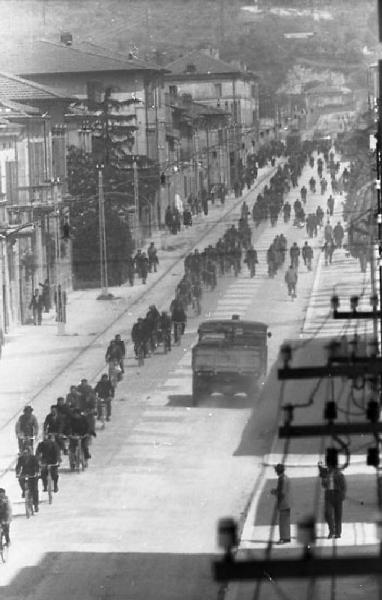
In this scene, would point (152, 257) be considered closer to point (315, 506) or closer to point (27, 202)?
point (27, 202)

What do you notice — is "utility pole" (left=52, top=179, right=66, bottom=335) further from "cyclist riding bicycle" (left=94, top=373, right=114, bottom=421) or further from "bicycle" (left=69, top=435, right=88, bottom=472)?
"bicycle" (left=69, top=435, right=88, bottom=472)

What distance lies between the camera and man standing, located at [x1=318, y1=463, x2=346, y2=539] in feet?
38.4

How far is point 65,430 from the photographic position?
16.1 metres

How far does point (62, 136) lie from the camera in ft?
77.2

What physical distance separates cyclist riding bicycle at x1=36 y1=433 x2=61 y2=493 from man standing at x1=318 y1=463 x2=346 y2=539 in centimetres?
272

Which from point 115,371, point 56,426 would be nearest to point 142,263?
point 115,371

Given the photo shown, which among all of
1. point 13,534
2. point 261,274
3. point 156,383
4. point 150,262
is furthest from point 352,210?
point 13,534

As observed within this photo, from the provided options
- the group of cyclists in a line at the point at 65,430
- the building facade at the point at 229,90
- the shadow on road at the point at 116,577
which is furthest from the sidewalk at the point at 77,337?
the shadow on road at the point at 116,577

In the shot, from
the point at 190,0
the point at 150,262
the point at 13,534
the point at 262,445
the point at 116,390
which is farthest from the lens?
the point at 190,0

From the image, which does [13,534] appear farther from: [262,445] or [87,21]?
[87,21]

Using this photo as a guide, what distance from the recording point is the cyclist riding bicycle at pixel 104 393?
18312 mm

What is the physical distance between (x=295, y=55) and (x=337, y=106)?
2.78ft

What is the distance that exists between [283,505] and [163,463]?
517cm

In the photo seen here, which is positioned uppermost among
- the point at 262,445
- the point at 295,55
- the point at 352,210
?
the point at 295,55
